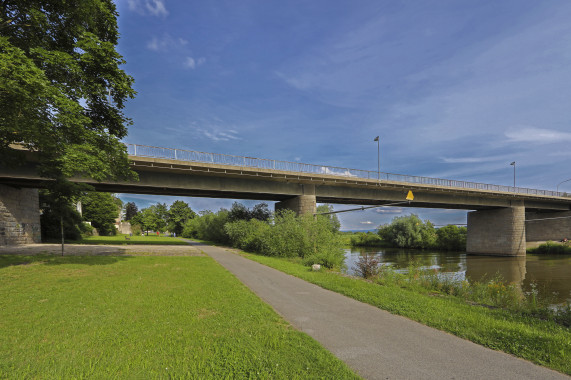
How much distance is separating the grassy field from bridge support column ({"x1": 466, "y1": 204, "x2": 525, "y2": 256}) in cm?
4359

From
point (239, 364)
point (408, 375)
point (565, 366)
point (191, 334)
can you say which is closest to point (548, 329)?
point (565, 366)


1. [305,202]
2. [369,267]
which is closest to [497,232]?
[305,202]

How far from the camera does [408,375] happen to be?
3732 millimetres

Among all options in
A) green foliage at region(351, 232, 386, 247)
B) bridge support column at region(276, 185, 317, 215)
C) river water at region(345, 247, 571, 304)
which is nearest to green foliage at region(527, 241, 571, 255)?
river water at region(345, 247, 571, 304)

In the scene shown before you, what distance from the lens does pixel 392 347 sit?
15.2ft

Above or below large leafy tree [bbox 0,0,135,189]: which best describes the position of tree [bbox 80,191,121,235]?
below

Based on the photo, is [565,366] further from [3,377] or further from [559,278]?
[559,278]

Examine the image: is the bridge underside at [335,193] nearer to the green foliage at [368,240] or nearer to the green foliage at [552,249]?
the green foliage at [552,249]

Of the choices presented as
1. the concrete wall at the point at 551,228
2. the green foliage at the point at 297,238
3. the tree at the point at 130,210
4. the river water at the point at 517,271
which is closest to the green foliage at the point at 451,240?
the concrete wall at the point at 551,228

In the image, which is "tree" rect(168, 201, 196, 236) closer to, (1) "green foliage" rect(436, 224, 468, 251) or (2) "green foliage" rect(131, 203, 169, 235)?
(2) "green foliage" rect(131, 203, 169, 235)

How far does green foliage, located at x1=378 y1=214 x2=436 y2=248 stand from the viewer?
50281 mm

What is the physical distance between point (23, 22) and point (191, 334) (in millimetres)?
14692

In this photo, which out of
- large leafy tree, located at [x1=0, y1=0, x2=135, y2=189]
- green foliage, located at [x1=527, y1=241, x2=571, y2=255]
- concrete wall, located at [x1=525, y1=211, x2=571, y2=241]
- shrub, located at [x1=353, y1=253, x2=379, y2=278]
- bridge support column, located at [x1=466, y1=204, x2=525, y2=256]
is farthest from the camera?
concrete wall, located at [x1=525, y1=211, x2=571, y2=241]

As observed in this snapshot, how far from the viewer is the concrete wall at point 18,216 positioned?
79.7 feet
